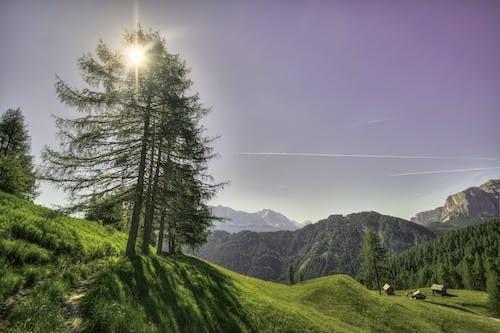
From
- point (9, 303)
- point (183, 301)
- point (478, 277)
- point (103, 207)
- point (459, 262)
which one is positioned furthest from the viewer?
point (459, 262)

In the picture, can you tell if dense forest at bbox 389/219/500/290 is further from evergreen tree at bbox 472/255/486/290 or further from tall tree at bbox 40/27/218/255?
tall tree at bbox 40/27/218/255

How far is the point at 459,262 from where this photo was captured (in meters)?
134

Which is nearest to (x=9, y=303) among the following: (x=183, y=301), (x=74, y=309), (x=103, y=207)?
(x=74, y=309)

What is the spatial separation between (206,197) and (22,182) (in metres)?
12.6

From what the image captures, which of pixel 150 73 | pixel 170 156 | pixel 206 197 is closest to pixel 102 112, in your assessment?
pixel 150 73

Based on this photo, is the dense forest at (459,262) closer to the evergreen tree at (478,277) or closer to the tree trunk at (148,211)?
the evergreen tree at (478,277)

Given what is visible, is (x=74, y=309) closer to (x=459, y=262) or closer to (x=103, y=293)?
(x=103, y=293)

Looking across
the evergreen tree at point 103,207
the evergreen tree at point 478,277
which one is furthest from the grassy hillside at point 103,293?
the evergreen tree at point 478,277

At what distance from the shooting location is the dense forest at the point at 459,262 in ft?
327

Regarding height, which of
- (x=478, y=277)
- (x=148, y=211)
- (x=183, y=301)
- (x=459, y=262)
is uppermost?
(x=148, y=211)

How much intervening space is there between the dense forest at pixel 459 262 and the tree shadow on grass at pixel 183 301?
104038 millimetres

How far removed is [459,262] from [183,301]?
175 m

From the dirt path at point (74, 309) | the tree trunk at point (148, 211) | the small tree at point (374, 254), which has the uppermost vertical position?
the tree trunk at point (148, 211)

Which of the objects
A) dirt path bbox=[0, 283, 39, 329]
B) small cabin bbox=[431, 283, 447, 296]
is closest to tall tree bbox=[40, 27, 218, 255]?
dirt path bbox=[0, 283, 39, 329]
